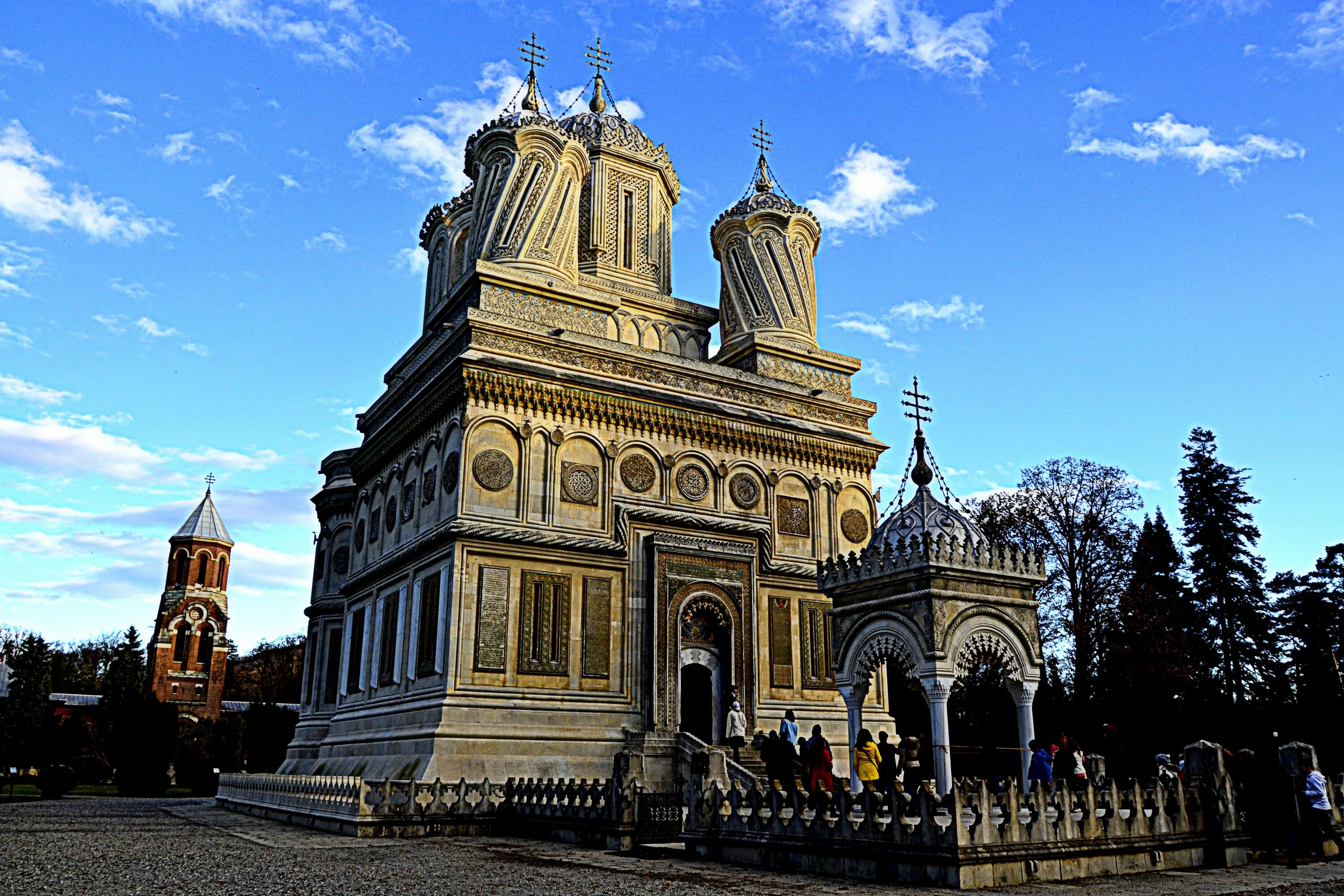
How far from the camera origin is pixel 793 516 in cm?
2414

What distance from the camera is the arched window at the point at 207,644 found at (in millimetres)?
58938

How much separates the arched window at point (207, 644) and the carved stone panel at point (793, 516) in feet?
152

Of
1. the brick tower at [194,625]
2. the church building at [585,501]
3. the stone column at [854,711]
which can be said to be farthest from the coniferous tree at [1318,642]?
the brick tower at [194,625]

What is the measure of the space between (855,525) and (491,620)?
9.70m

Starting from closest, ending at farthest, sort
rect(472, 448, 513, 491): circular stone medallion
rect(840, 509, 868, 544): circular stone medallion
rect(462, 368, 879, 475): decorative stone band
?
rect(472, 448, 513, 491): circular stone medallion → rect(462, 368, 879, 475): decorative stone band → rect(840, 509, 868, 544): circular stone medallion

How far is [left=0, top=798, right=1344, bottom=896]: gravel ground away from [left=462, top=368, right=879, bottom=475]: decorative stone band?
893 cm

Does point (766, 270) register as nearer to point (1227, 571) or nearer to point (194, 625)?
point (1227, 571)

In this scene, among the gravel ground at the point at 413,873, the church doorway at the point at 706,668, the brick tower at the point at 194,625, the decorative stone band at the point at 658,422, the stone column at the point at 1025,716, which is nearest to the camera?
the gravel ground at the point at 413,873

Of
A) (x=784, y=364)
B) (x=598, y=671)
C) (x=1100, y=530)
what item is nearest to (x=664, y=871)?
(x=598, y=671)

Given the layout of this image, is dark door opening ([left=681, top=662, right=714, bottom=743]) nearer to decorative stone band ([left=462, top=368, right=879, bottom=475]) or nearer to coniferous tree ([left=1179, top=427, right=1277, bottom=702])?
decorative stone band ([left=462, top=368, right=879, bottom=475])

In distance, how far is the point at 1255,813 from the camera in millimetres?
11883

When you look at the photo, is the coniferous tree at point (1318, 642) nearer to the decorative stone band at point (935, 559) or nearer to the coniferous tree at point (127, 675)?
the decorative stone band at point (935, 559)

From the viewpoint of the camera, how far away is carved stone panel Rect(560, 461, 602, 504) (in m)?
21.2

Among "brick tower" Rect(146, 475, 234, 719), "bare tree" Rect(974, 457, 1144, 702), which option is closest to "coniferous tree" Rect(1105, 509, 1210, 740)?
"bare tree" Rect(974, 457, 1144, 702)
